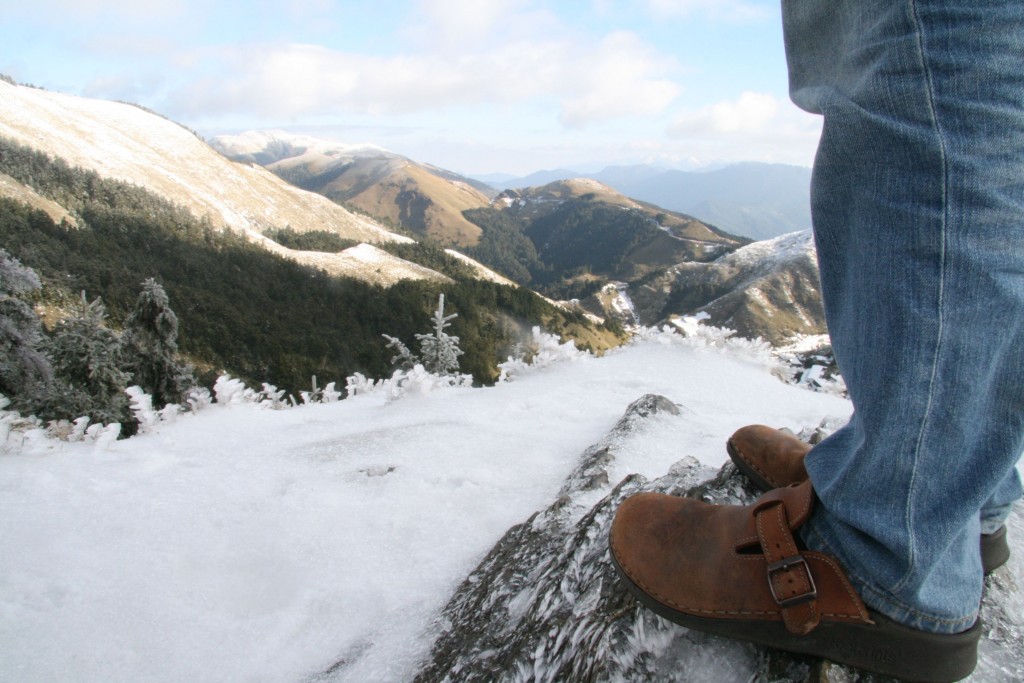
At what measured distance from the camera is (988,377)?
1.04 m

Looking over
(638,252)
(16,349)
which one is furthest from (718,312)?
(16,349)

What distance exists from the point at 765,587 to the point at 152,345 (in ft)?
87.0

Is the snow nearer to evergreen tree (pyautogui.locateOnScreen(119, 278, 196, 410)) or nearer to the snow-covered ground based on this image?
evergreen tree (pyautogui.locateOnScreen(119, 278, 196, 410))

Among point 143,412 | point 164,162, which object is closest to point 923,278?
point 143,412

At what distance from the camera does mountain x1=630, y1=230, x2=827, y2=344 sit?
411 feet

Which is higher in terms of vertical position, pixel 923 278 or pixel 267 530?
pixel 923 278

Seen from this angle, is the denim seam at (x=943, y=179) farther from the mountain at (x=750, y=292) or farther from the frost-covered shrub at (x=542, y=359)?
the mountain at (x=750, y=292)

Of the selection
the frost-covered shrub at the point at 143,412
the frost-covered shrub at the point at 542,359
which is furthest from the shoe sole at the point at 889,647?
the frost-covered shrub at the point at 542,359

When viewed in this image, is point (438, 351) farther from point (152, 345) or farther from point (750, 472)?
point (750, 472)

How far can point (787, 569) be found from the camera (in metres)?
1.22

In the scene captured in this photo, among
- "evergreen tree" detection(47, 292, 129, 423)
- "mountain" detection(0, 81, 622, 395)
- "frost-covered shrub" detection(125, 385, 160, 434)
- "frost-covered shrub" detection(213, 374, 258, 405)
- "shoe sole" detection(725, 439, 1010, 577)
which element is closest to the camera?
"shoe sole" detection(725, 439, 1010, 577)

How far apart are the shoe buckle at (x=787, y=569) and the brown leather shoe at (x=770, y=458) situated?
2.04 feet

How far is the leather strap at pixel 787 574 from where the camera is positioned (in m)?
1.16

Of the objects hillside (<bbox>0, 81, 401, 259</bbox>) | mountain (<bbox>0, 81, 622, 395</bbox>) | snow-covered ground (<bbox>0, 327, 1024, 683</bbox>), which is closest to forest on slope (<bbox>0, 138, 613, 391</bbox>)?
mountain (<bbox>0, 81, 622, 395</bbox>)
